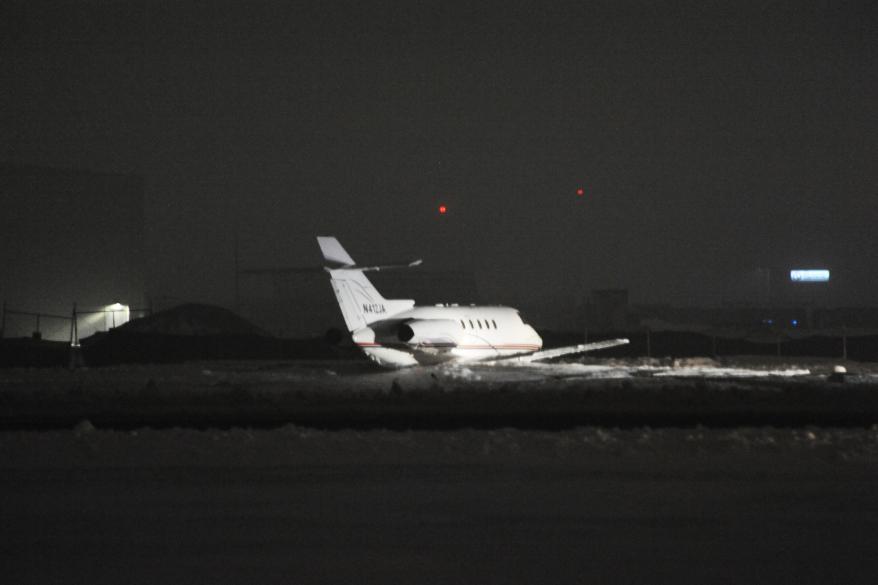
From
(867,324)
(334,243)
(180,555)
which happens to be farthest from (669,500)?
(867,324)

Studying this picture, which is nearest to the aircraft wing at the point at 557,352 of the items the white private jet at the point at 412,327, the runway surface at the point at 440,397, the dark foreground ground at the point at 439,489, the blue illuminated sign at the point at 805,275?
the white private jet at the point at 412,327

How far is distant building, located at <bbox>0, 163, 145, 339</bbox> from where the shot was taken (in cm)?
5838

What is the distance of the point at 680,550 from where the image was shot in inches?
350

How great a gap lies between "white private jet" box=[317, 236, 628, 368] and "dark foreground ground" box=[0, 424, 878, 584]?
1439 centimetres

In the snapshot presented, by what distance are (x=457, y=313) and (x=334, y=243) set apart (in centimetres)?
499

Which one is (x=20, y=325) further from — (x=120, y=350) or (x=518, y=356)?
(x=518, y=356)

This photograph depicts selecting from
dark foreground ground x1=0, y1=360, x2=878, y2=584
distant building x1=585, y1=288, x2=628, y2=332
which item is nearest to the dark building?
distant building x1=585, y1=288, x2=628, y2=332

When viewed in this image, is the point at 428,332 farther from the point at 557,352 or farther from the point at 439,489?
the point at 439,489

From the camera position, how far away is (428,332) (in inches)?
1243

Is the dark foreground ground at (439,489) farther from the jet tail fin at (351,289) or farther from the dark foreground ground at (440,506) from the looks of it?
the jet tail fin at (351,289)

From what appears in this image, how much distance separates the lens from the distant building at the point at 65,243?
58.4 m

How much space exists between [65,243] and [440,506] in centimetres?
5374

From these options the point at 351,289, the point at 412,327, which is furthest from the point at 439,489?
the point at 351,289

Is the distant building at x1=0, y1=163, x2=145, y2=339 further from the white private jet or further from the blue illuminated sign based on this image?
the blue illuminated sign
